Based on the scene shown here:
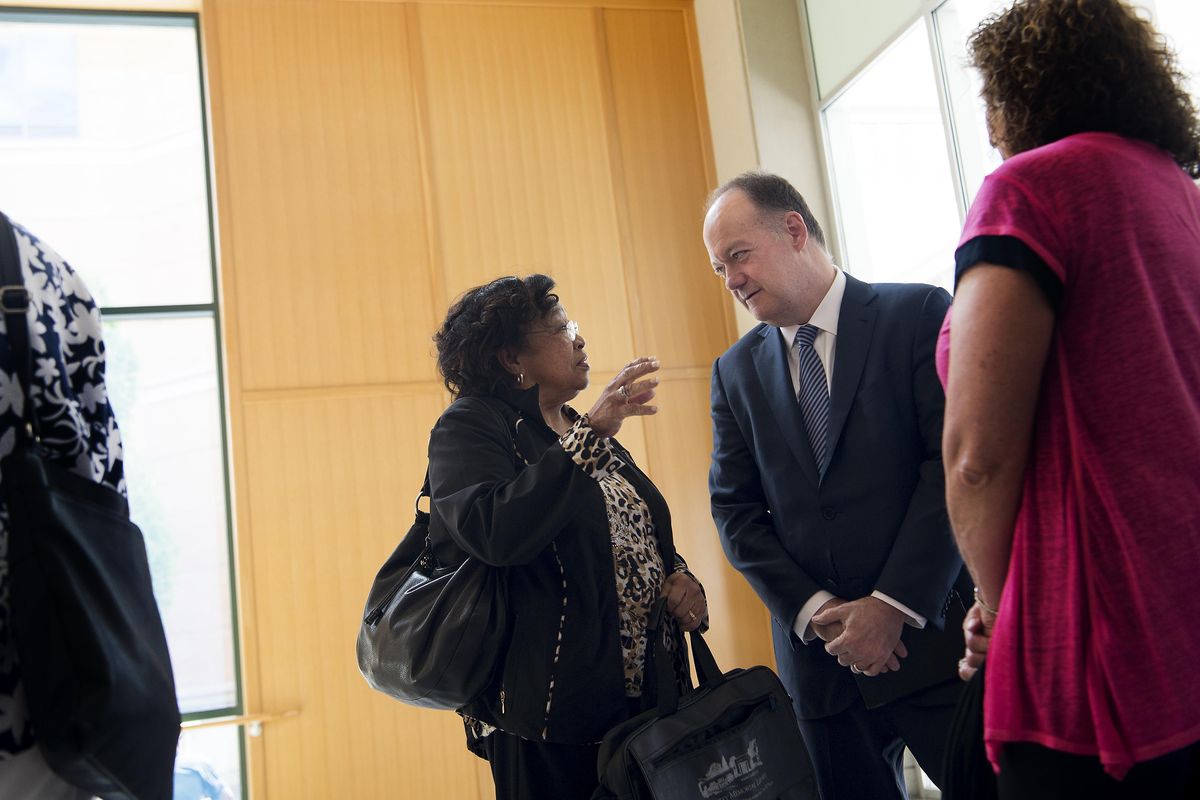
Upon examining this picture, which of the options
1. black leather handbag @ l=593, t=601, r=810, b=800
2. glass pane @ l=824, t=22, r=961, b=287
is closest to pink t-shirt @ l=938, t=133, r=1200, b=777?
black leather handbag @ l=593, t=601, r=810, b=800

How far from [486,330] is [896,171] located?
2.50m

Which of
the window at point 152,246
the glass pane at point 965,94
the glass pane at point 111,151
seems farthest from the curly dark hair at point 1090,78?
the glass pane at point 111,151

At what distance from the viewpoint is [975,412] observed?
1.25m

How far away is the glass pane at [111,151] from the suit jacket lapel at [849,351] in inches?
126

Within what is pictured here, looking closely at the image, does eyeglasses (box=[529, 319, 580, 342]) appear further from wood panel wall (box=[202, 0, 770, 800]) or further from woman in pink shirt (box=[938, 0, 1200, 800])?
wood panel wall (box=[202, 0, 770, 800])

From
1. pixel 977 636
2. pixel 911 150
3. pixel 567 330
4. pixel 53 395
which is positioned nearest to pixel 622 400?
pixel 567 330

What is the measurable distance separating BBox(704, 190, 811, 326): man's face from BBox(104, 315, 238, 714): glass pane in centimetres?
277

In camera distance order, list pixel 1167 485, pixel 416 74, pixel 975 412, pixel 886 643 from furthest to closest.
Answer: pixel 416 74 < pixel 886 643 < pixel 975 412 < pixel 1167 485

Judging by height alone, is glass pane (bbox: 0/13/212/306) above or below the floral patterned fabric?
above

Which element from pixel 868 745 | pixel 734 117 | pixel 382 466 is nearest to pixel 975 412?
pixel 868 745

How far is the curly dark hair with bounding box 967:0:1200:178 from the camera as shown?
132cm

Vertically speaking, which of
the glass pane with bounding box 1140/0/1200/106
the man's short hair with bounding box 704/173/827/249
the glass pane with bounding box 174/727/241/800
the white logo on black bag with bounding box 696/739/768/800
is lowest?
the glass pane with bounding box 174/727/241/800

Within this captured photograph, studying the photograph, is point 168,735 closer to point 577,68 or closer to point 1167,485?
point 1167,485

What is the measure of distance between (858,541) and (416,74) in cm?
347
